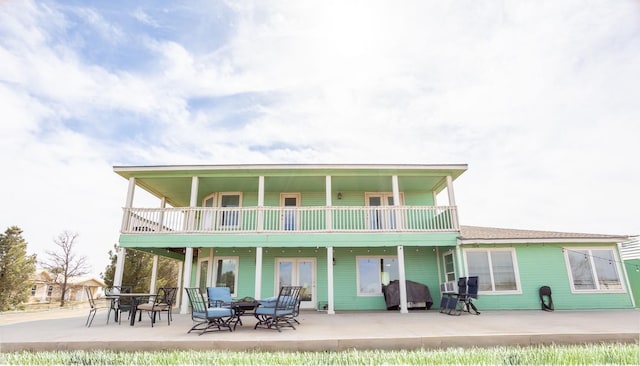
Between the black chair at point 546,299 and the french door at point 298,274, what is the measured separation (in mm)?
7169

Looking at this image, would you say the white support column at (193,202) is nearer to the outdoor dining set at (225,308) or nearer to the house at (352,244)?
the house at (352,244)

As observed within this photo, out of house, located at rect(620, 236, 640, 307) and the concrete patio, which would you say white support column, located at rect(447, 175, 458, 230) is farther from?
house, located at rect(620, 236, 640, 307)

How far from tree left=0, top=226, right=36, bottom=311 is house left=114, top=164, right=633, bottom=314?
12755 mm

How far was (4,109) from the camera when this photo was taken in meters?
8.46

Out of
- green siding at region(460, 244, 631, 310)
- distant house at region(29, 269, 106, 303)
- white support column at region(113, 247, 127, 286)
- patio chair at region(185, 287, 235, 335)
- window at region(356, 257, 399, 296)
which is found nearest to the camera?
patio chair at region(185, 287, 235, 335)

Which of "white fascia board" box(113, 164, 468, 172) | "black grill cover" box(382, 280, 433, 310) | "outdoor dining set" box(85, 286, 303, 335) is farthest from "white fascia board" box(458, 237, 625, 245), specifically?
"outdoor dining set" box(85, 286, 303, 335)

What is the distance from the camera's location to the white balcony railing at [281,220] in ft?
34.6

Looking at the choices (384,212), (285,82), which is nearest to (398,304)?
(384,212)

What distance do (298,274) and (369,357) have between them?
7592mm

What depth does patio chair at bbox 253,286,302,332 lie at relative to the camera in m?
6.47

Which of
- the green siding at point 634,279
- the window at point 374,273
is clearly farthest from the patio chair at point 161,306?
the green siding at point 634,279

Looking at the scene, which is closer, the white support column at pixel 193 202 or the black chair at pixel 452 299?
the black chair at pixel 452 299

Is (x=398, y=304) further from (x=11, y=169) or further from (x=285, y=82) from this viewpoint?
(x=11, y=169)

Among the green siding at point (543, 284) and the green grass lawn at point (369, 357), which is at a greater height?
the green siding at point (543, 284)
